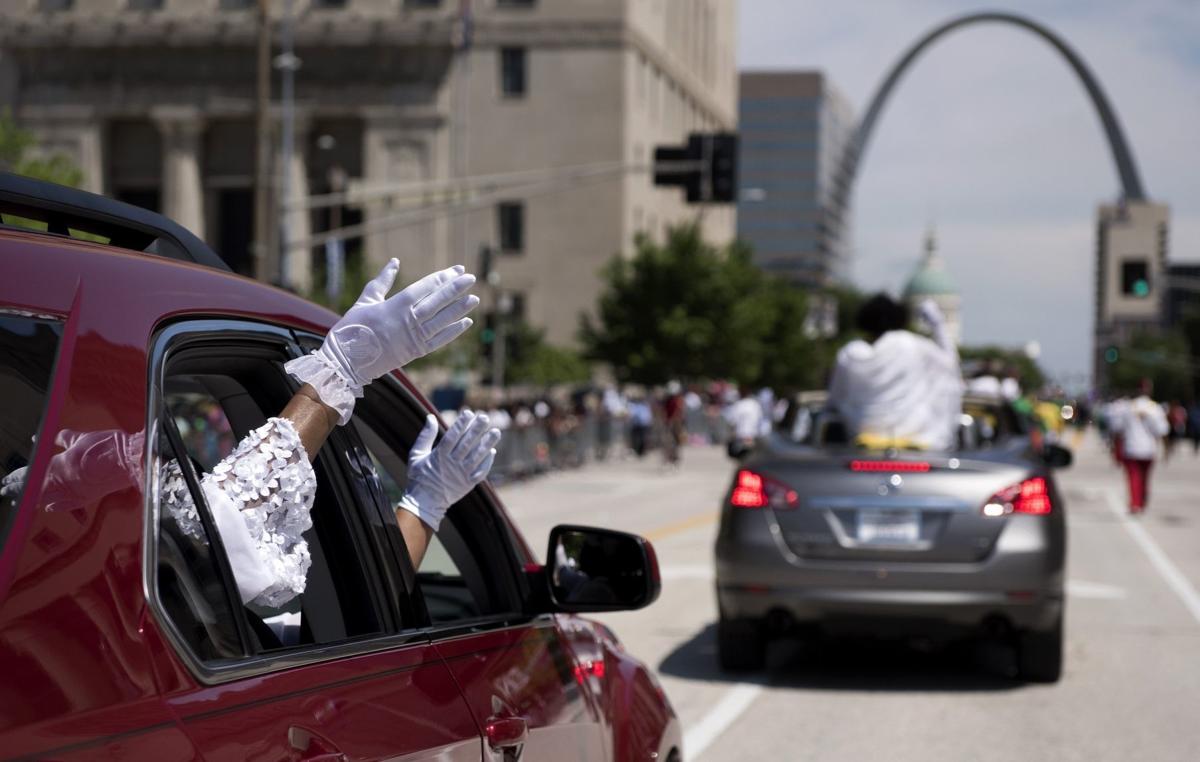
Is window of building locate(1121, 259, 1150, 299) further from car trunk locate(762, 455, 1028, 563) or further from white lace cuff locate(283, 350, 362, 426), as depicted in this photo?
white lace cuff locate(283, 350, 362, 426)

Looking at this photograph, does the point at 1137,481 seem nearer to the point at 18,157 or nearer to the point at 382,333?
the point at 382,333

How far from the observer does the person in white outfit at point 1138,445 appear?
23.8m

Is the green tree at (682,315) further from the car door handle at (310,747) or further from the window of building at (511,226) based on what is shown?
the car door handle at (310,747)

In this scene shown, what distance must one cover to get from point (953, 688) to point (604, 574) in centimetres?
587

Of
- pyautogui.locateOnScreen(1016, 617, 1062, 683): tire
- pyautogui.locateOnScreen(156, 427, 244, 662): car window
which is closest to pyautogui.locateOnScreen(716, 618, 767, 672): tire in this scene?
pyautogui.locateOnScreen(1016, 617, 1062, 683): tire

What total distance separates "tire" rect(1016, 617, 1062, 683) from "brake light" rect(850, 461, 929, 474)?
39.1 inches

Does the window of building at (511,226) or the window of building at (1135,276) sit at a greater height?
the window of building at (511,226)

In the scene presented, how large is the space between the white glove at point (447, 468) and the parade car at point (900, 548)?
18.5ft

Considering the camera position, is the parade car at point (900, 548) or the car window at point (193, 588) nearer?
the car window at point (193, 588)

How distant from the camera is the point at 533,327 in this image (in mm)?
76188

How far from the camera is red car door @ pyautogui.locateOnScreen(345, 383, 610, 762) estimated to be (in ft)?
10.2

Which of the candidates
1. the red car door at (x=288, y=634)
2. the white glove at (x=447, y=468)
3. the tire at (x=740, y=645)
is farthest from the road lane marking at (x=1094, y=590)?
the red car door at (x=288, y=634)

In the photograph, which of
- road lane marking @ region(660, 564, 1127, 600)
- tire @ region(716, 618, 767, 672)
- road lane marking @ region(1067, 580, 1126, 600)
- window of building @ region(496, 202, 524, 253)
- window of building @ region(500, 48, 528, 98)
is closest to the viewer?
tire @ region(716, 618, 767, 672)

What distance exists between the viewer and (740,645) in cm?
951
